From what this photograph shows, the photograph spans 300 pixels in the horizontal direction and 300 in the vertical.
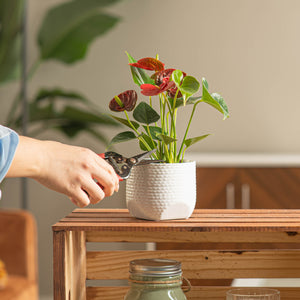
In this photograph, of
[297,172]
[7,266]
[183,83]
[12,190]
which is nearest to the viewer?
[183,83]

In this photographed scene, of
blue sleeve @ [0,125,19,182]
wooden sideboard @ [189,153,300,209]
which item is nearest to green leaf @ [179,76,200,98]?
blue sleeve @ [0,125,19,182]

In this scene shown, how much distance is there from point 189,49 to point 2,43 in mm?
1243

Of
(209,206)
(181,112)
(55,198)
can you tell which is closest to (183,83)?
(209,206)

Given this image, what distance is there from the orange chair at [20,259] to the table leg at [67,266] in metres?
1.93

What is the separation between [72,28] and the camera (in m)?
3.24

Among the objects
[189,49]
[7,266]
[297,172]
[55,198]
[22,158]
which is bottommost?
[7,266]

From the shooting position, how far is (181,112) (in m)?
3.33

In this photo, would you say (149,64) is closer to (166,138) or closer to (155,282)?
(166,138)

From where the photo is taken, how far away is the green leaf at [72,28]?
322cm

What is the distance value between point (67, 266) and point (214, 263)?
13.5 inches

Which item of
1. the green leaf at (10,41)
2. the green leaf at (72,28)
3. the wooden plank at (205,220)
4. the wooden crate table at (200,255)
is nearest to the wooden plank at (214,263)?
the wooden crate table at (200,255)

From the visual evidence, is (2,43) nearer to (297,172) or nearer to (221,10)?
(221,10)

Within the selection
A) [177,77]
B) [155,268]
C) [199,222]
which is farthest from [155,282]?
[177,77]

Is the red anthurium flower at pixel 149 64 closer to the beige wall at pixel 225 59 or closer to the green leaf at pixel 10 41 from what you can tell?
the beige wall at pixel 225 59
